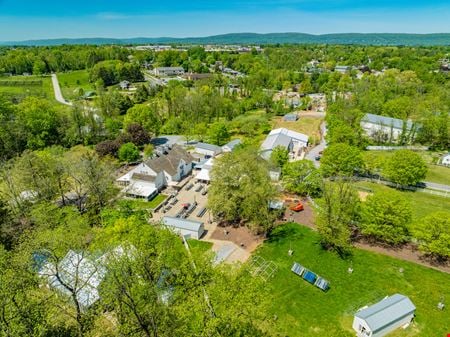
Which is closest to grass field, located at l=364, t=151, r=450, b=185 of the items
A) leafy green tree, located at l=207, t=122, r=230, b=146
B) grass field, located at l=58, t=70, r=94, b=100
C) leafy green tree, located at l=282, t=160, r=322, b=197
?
leafy green tree, located at l=282, t=160, r=322, b=197

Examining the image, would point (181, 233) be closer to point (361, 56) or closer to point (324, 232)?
point (324, 232)

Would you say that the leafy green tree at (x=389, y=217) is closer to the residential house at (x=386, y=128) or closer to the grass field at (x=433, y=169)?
the grass field at (x=433, y=169)

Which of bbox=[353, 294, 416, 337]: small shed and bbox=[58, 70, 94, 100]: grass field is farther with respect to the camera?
bbox=[58, 70, 94, 100]: grass field

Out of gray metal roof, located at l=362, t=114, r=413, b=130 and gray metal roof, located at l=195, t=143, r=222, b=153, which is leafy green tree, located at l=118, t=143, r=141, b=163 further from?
gray metal roof, located at l=362, t=114, r=413, b=130

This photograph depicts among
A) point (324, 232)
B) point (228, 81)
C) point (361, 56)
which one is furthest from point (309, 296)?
point (361, 56)

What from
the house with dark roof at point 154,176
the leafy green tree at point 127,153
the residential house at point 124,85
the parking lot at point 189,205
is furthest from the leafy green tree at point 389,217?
the residential house at point 124,85

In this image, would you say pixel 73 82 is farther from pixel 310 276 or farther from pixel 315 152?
pixel 310 276
